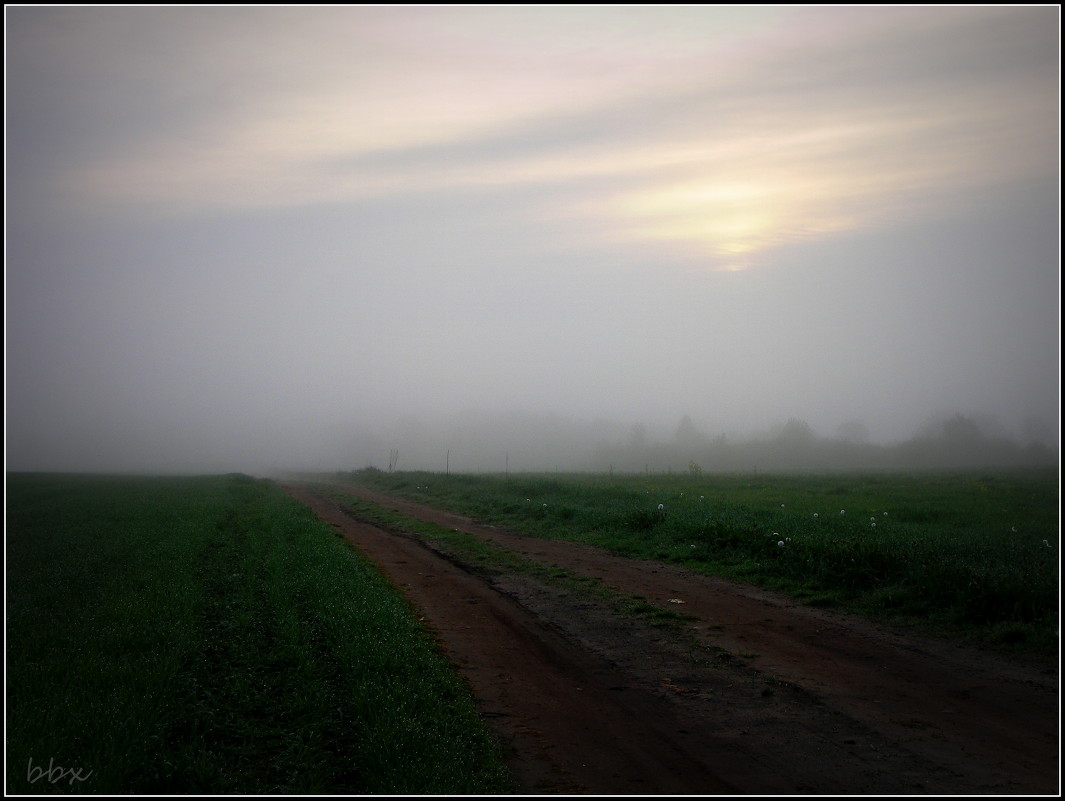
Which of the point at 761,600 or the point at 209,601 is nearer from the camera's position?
the point at 209,601

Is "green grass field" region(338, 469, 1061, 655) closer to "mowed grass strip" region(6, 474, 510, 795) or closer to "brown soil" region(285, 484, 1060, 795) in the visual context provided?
"brown soil" region(285, 484, 1060, 795)

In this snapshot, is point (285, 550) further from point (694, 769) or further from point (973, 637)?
point (973, 637)

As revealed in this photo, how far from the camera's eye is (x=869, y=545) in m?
13.0

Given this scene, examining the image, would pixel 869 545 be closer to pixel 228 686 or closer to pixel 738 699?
pixel 738 699

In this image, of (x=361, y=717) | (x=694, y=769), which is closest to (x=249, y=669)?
(x=361, y=717)

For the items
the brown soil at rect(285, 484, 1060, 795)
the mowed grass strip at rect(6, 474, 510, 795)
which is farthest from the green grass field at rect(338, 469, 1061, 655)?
the mowed grass strip at rect(6, 474, 510, 795)

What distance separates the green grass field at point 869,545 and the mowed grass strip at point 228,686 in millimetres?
8176

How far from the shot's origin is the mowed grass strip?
5562 mm

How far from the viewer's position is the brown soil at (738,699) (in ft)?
18.5

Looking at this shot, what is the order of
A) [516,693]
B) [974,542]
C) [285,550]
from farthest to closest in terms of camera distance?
[285,550] < [974,542] < [516,693]

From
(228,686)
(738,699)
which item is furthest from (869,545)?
(228,686)

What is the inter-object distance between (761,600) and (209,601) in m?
10.7

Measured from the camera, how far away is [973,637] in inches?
369

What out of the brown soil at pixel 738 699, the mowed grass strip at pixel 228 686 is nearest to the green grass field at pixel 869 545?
the brown soil at pixel 738 699
